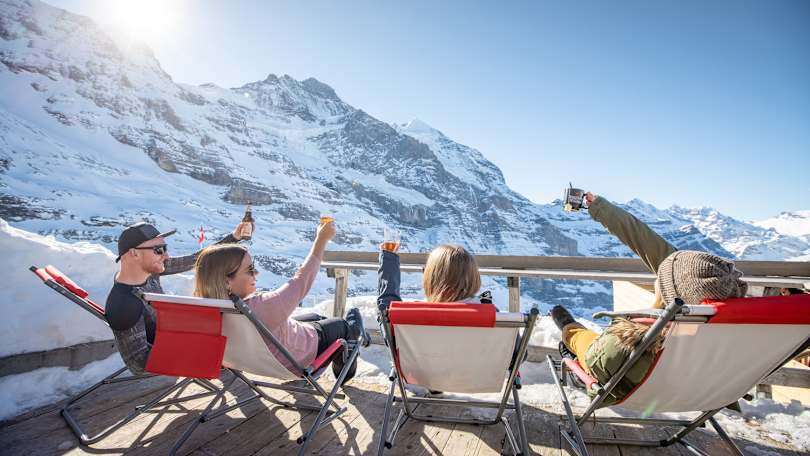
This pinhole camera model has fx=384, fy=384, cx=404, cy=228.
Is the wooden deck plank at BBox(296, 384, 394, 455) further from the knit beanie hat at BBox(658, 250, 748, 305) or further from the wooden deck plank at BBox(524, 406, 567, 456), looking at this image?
the knit beanie hat at BBox(658, 250, 748, 305)

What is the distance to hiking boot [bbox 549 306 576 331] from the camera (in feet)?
7.69

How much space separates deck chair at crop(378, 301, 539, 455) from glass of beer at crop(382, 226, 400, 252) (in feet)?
1.88

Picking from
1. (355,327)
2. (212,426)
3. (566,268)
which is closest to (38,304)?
(212,426)

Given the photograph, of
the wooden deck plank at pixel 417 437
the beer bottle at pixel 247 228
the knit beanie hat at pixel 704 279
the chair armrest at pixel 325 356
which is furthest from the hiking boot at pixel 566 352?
the beer bottle at pixel 247 228

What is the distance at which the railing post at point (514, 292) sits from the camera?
11.7 ft

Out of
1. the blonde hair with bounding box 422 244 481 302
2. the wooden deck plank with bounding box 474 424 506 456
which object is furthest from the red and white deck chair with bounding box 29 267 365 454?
the wooden deck plank with bounding box 474 424 506 456

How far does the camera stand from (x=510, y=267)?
357 centimetres

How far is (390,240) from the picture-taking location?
245cm

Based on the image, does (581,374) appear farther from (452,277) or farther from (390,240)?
(390,240)

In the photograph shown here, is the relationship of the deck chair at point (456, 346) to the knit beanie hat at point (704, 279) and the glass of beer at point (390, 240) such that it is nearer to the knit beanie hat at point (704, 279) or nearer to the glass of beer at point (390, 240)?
the glass of beer at point (390, 240)

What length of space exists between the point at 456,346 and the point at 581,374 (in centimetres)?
68

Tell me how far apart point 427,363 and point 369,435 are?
775 millimetres

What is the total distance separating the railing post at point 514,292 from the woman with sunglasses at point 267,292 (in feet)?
6.37

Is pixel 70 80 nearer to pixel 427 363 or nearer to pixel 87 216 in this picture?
pixel 87 216
